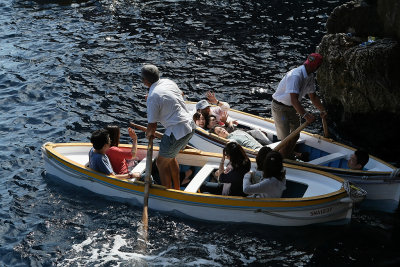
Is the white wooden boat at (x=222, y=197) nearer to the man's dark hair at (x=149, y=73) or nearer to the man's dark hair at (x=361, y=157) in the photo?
the man's dark hair at (x=361, y=157)

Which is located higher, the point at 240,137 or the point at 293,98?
the point at 293,98

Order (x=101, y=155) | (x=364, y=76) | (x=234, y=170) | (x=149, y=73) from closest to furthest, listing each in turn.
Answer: (x=149, y=73)
(x=234, y=170)
(x=101, y=155)
(x=364, y=76)

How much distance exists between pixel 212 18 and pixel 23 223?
12796mm

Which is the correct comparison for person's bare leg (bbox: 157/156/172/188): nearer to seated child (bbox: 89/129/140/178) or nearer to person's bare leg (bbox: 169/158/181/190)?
A: person's bare leg (bbox: 169/158/181/190)

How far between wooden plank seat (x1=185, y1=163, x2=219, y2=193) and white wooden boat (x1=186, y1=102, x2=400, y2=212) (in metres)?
1.05

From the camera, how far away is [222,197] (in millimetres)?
9648

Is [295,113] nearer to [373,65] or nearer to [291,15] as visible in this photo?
Result: [373,65]

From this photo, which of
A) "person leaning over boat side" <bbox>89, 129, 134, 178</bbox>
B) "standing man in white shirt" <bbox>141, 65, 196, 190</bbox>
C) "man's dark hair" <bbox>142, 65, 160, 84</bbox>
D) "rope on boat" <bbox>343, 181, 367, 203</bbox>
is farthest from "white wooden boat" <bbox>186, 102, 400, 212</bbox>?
"man's dark hair" <bbox>142, 65, 160, 84</bbox>

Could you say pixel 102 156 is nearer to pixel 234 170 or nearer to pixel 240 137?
pixel 234 170

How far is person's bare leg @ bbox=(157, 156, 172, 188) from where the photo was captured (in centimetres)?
1008

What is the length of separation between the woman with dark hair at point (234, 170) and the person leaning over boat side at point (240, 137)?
1746mm

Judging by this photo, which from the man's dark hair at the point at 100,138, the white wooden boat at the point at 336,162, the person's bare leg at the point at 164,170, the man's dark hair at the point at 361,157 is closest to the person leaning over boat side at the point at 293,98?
the white wooden boat at the point at 336,162

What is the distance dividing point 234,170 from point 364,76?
16.1ft

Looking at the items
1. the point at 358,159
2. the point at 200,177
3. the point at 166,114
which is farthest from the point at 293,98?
the point at 166,114
